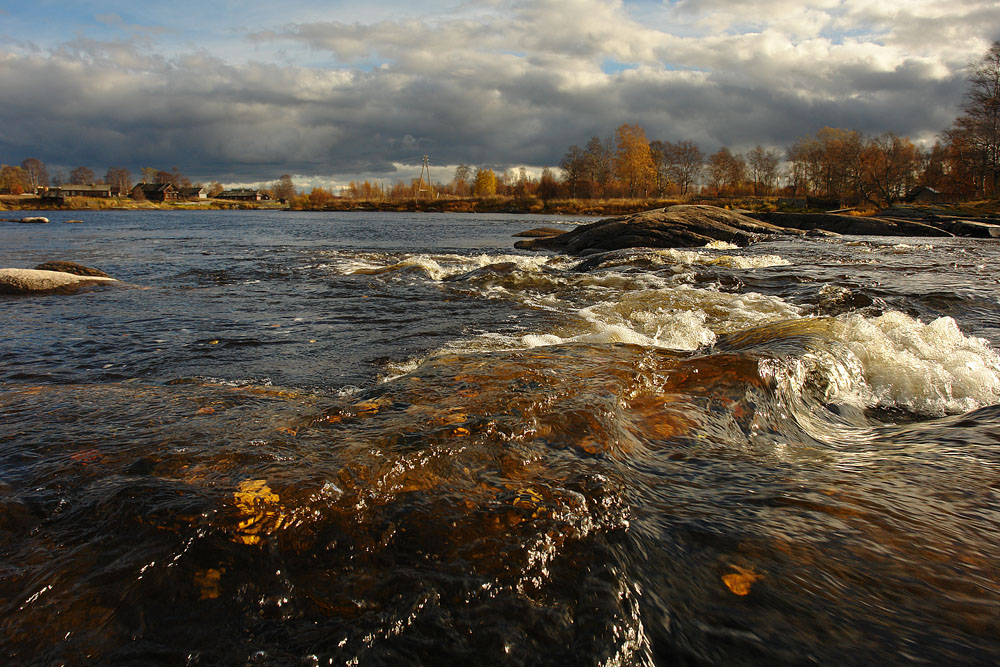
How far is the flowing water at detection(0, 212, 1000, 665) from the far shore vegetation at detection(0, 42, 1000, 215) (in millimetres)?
42395

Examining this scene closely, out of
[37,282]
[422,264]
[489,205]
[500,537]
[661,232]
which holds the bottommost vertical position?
[500,537]

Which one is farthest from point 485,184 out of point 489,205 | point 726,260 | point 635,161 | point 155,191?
point 726,260

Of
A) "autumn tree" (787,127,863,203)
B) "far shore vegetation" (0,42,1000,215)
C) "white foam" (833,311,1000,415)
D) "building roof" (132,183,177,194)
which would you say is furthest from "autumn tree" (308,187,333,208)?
"white foam" (833,311,1000,415)

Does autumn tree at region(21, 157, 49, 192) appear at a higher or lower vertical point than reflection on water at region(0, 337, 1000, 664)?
higher

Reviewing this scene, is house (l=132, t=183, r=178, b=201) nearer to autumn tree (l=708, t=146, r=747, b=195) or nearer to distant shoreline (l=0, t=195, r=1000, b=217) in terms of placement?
distant shoreline (l=0, t=195, r=1000, b=217)

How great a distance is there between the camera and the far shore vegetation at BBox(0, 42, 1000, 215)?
136 feet

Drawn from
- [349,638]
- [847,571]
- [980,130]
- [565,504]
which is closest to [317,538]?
[349,638]

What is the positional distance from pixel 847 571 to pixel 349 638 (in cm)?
166

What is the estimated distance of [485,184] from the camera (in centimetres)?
10231

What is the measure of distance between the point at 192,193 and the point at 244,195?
75.8ft

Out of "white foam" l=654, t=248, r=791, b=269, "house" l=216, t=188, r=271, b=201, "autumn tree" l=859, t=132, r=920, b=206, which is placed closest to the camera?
"white foam" l=654, t=248, r=791, b=269

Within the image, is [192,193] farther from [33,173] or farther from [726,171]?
[726,171]

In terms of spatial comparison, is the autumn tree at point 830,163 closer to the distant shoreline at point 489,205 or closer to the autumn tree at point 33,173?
the distant shoreline at point 489,205

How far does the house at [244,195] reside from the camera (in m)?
150
